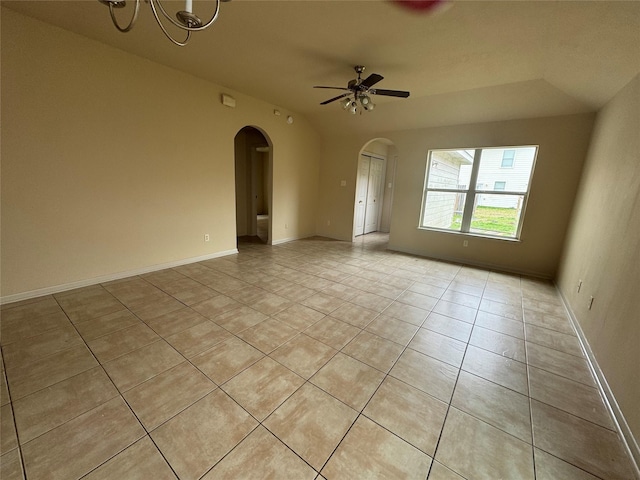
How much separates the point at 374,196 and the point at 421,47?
465 centimetres

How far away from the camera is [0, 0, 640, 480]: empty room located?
1.35 meters

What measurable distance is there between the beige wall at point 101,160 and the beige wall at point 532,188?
2.93 metres

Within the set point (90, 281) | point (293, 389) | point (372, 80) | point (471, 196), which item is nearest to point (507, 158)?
point (471, 196)

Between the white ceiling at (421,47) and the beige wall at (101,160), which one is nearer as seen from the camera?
the white ceiling at (421,47)

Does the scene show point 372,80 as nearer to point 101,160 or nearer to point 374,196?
point 101,160

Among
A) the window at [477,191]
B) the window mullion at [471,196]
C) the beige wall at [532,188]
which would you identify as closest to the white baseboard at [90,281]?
the beige wall at [532,188]

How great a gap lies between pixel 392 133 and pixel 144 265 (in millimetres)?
4873

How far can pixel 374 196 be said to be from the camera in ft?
23.2

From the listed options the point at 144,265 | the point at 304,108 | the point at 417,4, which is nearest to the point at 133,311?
the point at 144,265

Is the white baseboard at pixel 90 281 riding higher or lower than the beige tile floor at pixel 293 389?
higher

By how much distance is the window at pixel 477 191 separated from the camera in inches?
159

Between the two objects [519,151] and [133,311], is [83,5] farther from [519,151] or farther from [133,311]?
[519,151]

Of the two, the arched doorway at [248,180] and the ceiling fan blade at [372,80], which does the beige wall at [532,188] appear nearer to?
the arched doorway at [248,180]

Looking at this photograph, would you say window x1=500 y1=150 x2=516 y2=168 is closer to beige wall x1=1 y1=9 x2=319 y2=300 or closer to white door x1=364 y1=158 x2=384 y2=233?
white door x1=364 y1=158 x2=384 y2=233
